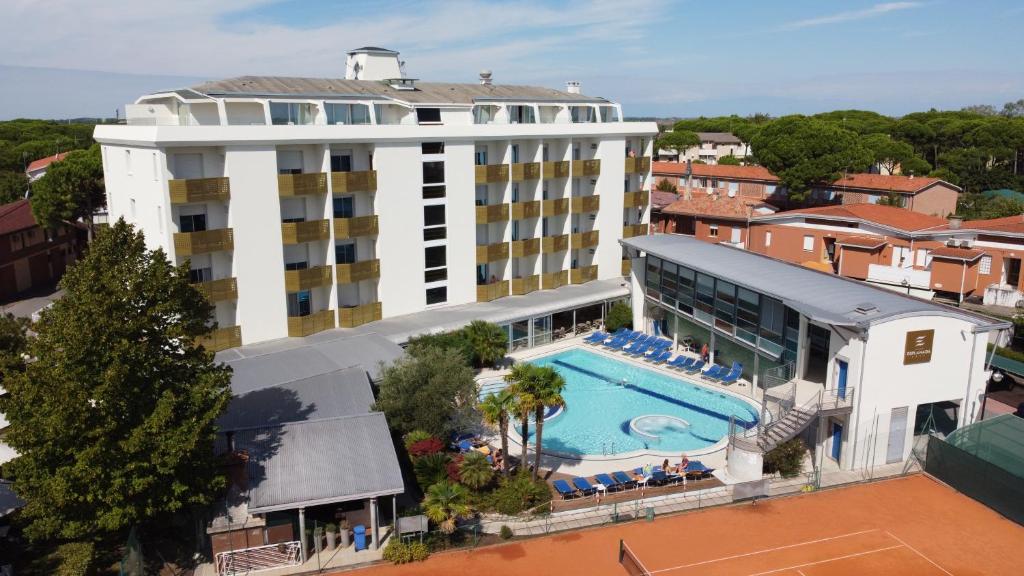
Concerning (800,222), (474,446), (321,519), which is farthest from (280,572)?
(800,222)

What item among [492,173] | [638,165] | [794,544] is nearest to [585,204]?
[638,165]

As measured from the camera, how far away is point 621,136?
52.2 metres

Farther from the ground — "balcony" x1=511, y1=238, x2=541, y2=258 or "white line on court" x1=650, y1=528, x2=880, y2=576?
"balcony" x1=511, y1=238, x2=541, y2=258

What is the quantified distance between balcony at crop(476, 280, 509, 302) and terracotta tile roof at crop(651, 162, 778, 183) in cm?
4039

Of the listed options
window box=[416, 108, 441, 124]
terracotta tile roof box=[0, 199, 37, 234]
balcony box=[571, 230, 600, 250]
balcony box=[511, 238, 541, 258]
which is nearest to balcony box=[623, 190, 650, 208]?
balcony box=[571, 230, 600, 250]

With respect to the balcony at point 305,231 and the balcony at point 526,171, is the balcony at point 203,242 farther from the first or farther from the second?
the balcony at point 526,171

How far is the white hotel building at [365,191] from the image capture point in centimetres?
3653

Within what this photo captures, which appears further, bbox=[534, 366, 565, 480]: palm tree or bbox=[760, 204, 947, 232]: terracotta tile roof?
bbox=[760, 204, 947, 232]: terracotta tile roof

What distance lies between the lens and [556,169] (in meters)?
49.0

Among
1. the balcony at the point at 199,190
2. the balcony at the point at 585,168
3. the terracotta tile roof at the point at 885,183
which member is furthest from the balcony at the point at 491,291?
the terracotta tile roof at the point at 885,183

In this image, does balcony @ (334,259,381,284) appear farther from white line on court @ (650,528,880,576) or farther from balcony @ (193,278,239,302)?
white line on court @ (650,528,880,576)

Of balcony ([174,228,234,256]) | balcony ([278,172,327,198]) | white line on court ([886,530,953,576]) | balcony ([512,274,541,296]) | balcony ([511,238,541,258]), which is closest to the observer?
white line on court ([886,530,953,576])

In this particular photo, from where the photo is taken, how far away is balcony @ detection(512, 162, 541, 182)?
4708cm

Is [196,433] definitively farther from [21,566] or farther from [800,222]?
[800,222]
